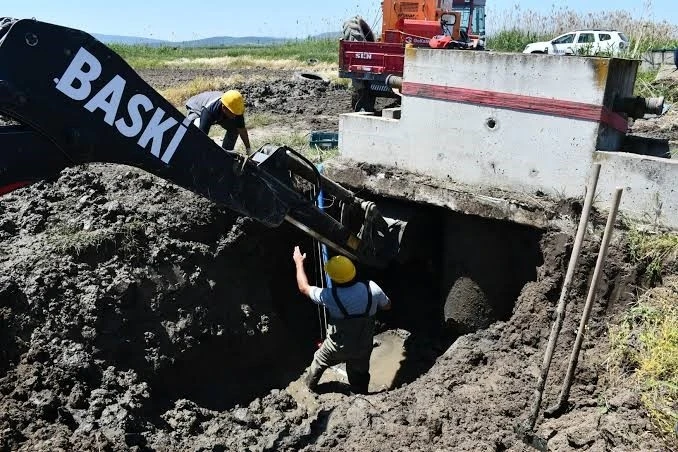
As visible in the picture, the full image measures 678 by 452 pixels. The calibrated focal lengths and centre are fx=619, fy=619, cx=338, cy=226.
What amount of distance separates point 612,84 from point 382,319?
3.72 meters

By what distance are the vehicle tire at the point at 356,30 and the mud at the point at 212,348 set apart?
7.59 m

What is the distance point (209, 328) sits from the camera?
5664mm

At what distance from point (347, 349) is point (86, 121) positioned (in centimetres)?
334

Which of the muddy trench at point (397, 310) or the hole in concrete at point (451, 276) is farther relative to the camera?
the hole in concrete at point (451, 276)

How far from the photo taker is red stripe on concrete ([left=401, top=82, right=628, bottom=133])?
16.2ft

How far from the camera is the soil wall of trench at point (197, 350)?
167 inches

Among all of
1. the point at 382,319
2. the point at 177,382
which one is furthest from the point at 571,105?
the point at 177,382

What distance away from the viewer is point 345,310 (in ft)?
18.6

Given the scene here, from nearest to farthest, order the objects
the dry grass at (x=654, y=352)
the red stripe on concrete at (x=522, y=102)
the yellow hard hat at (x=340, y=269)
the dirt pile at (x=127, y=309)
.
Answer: the dry grass at (x=654, y=352) → the dirt pile at (x=127, y=309) → the red stripe on concrete at (x=522, y=102) → the yellow hard hat at (x=340, y=269)

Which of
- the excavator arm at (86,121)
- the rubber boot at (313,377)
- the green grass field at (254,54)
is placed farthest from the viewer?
the green grass field at (254,54)

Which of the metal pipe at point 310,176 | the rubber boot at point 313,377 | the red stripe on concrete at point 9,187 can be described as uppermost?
the red stripe on concrete at point 9,187

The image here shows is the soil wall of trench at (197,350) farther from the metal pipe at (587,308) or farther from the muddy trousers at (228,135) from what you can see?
the muddy trousers at (228,135)

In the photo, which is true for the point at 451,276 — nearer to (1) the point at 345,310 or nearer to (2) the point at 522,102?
(1) the point at 345,310

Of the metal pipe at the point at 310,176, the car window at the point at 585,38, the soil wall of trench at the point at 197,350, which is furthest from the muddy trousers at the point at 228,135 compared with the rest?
the car window at the point at 585,38
